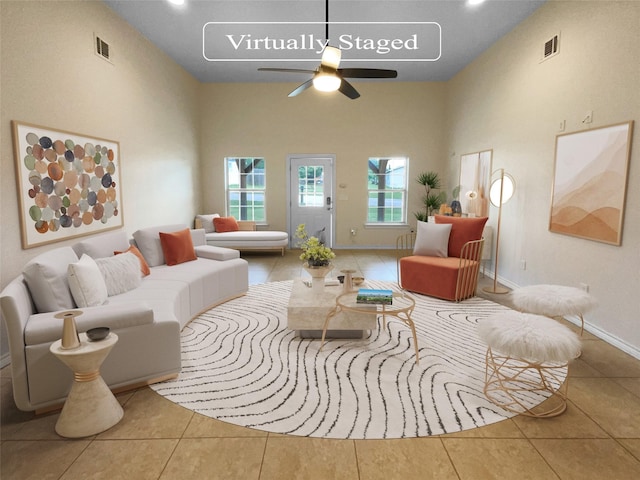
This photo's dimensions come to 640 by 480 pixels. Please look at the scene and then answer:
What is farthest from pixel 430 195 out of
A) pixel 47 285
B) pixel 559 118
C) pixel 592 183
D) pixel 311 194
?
pixel 47 285

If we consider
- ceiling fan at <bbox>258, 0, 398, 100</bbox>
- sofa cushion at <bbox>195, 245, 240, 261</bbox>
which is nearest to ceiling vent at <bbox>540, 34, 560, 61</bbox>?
ceiling fan at <bbox>258, 0, 398, 100</bbox>

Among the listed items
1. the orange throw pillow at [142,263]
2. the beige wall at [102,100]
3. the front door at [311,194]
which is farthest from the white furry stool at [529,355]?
the front door at [311,194]

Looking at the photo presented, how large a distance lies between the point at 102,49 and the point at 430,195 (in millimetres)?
6245

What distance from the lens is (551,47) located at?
14.9 feet

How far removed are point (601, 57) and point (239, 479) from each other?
14.7 feet

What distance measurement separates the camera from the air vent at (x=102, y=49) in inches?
176

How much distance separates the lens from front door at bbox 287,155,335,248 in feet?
27.9

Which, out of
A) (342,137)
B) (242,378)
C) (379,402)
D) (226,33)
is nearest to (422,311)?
(379,402)

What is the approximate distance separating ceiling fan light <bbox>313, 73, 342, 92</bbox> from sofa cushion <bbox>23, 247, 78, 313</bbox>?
283cm

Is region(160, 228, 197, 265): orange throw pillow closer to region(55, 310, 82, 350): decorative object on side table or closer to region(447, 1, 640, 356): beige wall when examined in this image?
region(55, 310, 82, 350): decorative object on side table

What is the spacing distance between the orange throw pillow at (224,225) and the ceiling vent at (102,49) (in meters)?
3.66

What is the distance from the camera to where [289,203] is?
28.2 ft

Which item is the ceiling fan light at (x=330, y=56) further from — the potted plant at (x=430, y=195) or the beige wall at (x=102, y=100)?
the potted plant at (x=430, y=195)

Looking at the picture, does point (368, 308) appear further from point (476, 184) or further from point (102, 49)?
point (476, 184)
